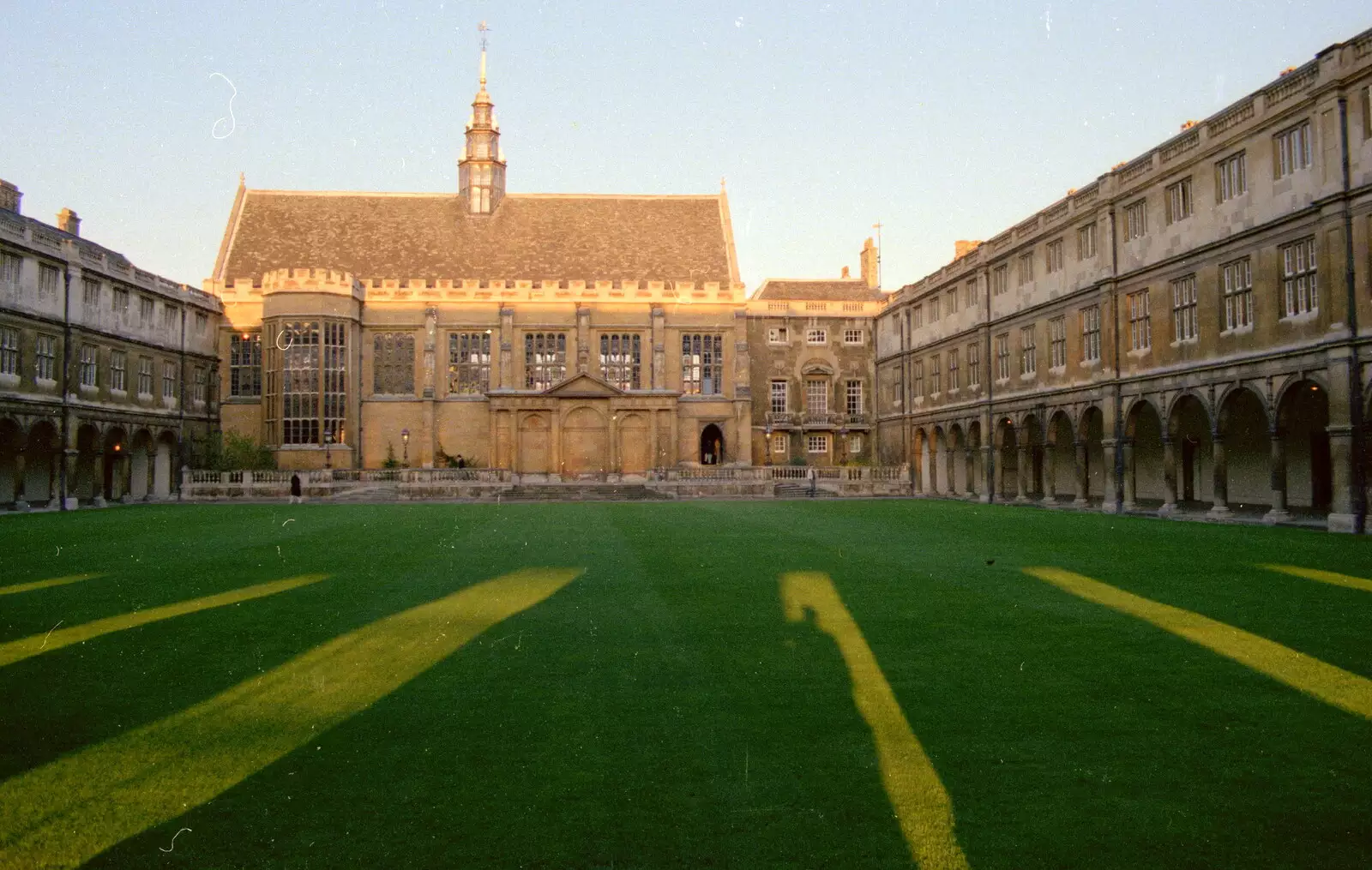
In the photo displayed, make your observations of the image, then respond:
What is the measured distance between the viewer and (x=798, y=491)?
1622 inches

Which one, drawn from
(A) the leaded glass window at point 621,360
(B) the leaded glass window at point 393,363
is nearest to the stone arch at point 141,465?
(B) the leaded glass window at point 393,363

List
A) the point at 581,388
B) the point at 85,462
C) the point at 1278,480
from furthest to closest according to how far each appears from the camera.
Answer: the point at 581,388
the point at 85,462
the point at 1278,480

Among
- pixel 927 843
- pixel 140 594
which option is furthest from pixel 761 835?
pixel 140 594

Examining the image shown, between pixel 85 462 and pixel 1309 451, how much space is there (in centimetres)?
4333

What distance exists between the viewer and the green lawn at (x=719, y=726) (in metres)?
4.07

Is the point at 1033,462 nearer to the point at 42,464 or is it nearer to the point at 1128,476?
the point at 1128,476

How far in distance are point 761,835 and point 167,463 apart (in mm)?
45922

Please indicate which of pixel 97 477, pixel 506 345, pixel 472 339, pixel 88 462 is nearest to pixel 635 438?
pixel 506 345

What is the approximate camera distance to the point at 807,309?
5431 centimetres

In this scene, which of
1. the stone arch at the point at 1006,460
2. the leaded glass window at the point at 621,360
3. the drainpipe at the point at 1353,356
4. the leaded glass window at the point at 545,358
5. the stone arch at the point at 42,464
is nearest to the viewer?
the drainpipe at the point at 1353,356

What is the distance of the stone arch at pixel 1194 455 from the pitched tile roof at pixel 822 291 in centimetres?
2855

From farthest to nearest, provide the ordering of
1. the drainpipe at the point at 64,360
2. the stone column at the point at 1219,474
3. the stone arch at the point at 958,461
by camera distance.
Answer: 1. the stone arch at the point at 958,461
2. the drainpipe at the point at 64,360
3. the stone column at the point at 1219,474

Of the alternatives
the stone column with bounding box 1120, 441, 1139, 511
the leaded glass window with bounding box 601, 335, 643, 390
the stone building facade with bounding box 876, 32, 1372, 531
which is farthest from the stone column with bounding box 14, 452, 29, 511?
the stone column with bounding box 1120, 441, 1139, 511

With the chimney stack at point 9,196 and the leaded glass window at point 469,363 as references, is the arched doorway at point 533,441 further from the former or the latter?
the chimney stack at point 9,196
